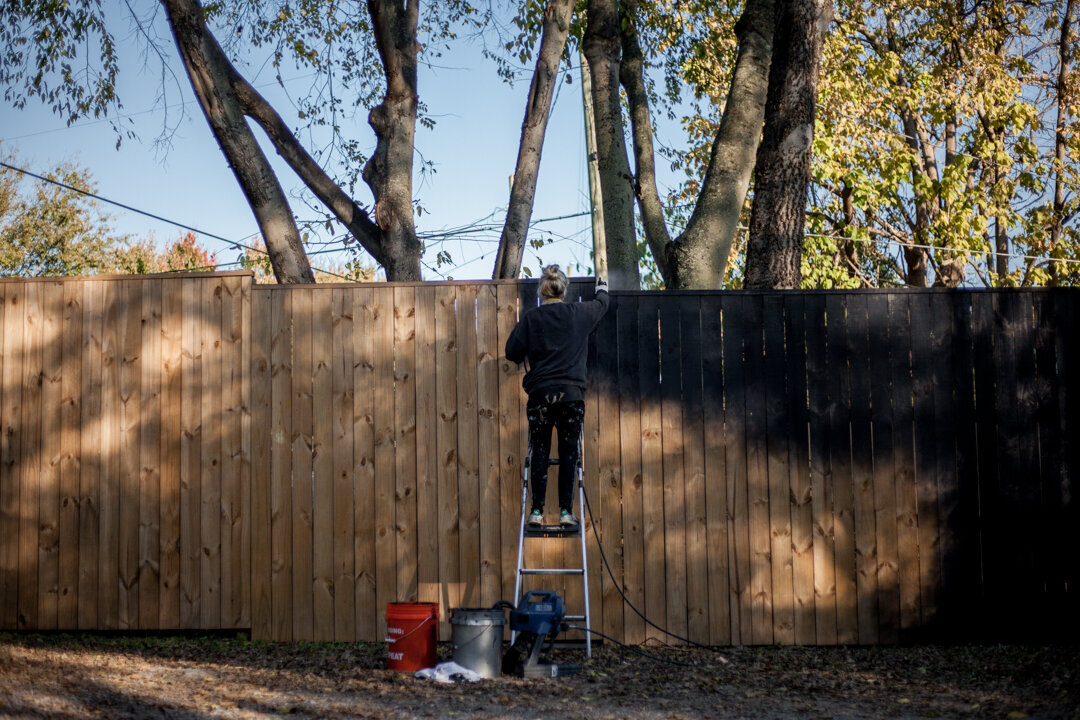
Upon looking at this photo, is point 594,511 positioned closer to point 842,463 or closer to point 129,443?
point 842,463

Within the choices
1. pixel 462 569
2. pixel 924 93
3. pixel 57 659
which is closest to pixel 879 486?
pixel 462 569

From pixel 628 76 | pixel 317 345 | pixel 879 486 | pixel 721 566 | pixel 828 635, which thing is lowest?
pixel 828 635

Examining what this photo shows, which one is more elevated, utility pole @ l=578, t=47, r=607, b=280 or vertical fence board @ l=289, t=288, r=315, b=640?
utility pole @ l=578, t=47, r=607, b=280

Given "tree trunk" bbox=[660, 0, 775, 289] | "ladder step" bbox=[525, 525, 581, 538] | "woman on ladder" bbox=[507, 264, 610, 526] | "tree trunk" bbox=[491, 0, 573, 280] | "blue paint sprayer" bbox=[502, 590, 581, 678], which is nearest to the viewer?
"blue paint sprayer" bbox=[502, 590, 581, 678]

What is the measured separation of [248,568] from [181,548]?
449mm

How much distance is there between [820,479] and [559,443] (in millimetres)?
1695

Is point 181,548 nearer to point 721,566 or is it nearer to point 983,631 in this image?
point 721,566

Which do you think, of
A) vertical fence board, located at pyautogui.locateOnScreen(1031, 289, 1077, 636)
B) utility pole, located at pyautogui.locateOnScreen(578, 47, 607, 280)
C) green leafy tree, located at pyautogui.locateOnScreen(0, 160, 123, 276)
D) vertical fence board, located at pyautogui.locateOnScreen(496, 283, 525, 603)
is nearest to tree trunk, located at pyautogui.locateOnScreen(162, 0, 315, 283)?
vertical fence board, located at pyautogui.locateOnScreen(496, 283, 525, 603)

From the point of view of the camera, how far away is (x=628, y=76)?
1048 centimetres

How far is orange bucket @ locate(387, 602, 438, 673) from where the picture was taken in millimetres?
5117

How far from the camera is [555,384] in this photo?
18.0ft

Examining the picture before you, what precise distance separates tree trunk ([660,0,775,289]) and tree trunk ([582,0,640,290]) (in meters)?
1.04

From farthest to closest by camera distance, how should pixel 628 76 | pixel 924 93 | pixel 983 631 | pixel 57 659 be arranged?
pixel 924 93
pixel 628 76
pixel 983 631
pixel 57 659

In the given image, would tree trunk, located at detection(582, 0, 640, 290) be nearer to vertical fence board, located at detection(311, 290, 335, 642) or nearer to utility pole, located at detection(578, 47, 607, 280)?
utility pole, located at detection(578, 47, 607, 280)
